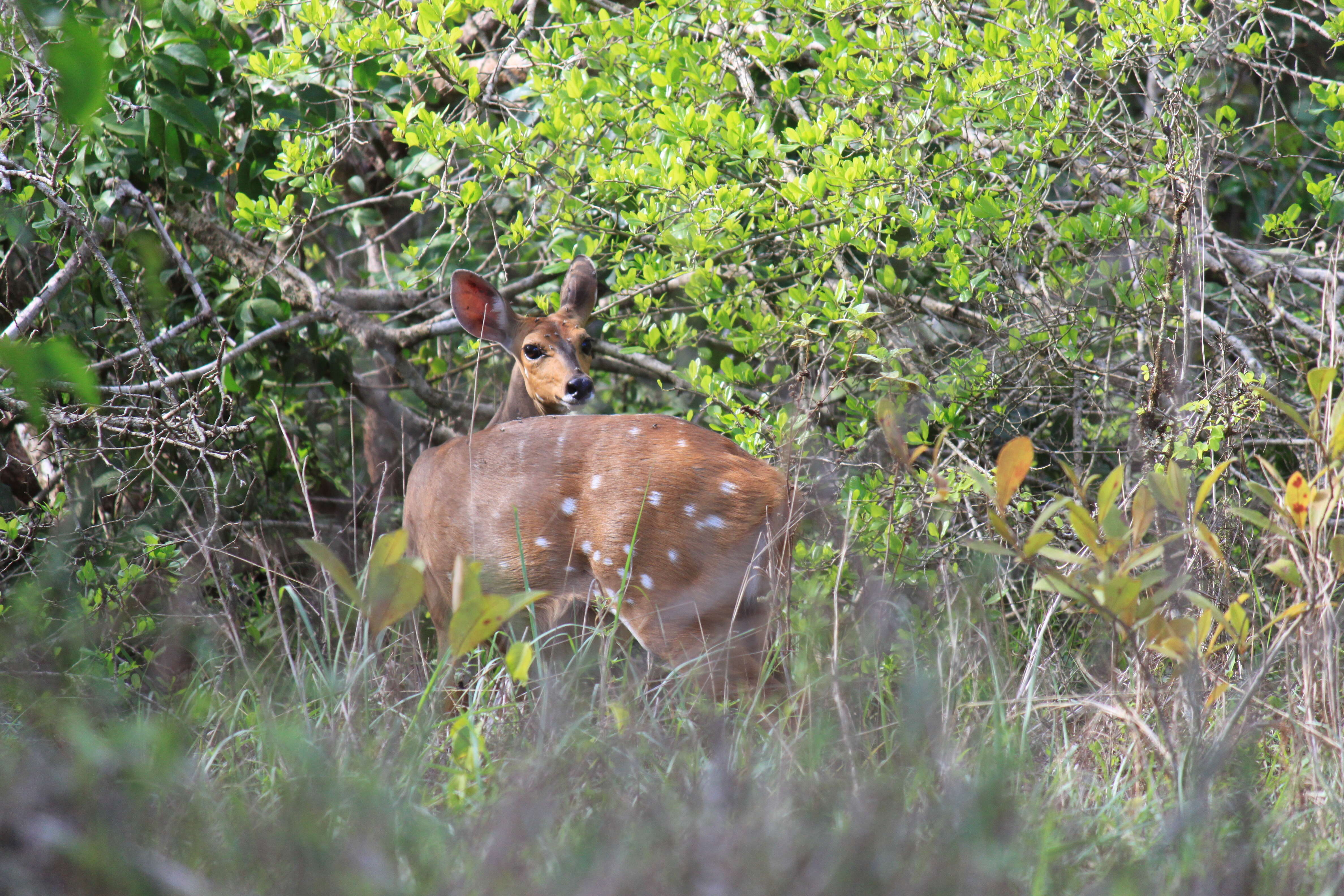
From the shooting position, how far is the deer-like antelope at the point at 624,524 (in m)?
3.63

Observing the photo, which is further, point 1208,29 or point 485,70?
point 485,70

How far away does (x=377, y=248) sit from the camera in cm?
638

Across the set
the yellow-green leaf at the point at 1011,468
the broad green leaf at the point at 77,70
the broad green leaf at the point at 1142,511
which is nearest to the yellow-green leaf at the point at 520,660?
the yellow-green leaf at the point at 1011,468

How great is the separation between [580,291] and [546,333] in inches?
10.7

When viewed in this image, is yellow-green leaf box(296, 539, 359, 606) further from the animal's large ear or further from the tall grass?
the animal's large ear

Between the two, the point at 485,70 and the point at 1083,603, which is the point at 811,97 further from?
the point at 1083,603

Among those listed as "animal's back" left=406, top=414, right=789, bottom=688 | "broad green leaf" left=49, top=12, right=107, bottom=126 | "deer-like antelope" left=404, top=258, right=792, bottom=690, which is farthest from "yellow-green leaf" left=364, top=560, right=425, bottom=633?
"animal's back" left=406, top=414, right=789, bottom=688

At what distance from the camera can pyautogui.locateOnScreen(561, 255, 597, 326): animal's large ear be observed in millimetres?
4879

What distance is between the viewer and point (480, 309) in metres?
4.82

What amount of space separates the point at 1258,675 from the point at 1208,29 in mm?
2384

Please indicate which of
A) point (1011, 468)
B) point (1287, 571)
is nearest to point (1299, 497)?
point (1287, 571)

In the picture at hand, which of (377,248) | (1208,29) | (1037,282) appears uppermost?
(1208,29)

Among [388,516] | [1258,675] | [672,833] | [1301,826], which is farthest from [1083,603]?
[388,516]

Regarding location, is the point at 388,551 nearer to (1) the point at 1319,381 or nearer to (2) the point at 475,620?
(2) the point at 475,620
